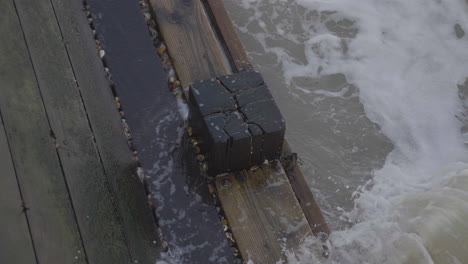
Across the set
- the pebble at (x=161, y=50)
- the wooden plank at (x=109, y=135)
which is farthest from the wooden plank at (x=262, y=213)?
the pebble at (x=161, y=50)

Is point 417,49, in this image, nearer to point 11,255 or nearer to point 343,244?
point 343,244

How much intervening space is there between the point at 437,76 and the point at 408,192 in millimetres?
1247

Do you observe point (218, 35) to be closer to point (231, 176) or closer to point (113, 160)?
point (231, 176)

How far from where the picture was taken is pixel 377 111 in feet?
13.3

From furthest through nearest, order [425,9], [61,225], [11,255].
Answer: [425,9]
[61,225]
[11,255]

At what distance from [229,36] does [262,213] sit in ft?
3.78

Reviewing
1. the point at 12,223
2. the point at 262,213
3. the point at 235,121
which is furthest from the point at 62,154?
the point at 262,213

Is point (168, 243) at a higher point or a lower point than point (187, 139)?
lower

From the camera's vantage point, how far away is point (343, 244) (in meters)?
2.99

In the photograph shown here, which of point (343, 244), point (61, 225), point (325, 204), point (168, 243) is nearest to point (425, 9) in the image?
point (325, 204)

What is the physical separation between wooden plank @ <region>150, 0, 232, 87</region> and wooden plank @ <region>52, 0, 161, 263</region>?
43 centimetres

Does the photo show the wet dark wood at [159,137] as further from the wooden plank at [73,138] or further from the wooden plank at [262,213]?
the wooden plank at [73,138]

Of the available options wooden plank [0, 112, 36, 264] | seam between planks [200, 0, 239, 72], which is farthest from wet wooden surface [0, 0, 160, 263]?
seam between planks [200, 0, 239, 72]

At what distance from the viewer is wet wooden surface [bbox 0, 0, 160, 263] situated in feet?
8.61
